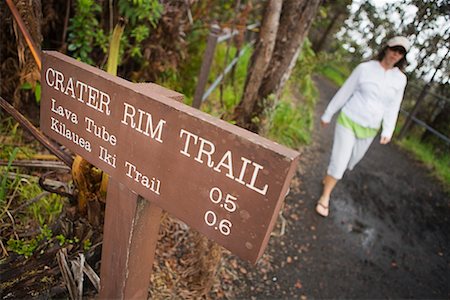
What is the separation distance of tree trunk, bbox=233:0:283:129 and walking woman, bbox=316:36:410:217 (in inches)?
28.3

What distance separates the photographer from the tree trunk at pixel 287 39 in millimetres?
2943

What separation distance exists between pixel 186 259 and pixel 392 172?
4.17m

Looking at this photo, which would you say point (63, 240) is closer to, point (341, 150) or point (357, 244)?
point (341, 150)

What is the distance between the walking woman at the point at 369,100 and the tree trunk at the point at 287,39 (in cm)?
57

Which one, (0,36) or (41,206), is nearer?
(41,206)

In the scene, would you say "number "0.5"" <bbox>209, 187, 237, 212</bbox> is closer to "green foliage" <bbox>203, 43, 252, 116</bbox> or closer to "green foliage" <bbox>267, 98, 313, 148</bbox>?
"green foliage" <bbox>203, 43, 252, 116</bbox>

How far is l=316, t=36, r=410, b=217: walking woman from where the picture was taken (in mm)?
2871

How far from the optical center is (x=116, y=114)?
1153mm

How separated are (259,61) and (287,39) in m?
0.36

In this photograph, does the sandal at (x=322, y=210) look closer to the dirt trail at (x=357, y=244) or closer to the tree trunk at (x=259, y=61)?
the dirt trail at (x=357, y=244)

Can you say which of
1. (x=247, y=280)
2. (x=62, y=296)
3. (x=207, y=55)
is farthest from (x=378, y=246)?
(x=62, y=296)

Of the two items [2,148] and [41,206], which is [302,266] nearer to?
[41,206]

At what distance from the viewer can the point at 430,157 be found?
620cm

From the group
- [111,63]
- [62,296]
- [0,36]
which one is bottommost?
[62,296]
